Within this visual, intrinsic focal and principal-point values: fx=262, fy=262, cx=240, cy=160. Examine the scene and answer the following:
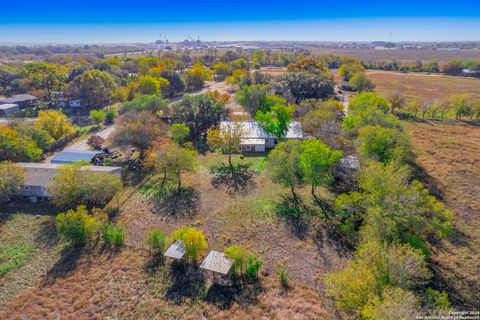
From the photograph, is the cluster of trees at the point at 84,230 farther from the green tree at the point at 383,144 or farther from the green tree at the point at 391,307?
the green tree at the point at 383,144

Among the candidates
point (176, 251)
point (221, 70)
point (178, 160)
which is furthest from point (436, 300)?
point (221, 70)

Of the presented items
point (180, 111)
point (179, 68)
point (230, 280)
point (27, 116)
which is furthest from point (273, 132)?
point (179, 68)

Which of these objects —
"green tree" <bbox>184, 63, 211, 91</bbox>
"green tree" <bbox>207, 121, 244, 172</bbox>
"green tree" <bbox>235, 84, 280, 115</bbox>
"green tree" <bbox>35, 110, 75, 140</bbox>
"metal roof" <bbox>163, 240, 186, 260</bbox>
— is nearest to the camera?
"metal roof" <bbox>163, 240, 186, 260</bbox>

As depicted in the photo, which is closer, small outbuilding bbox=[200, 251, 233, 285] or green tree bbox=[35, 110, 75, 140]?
small outbuilding bbox=[200, 251, 233, 285]

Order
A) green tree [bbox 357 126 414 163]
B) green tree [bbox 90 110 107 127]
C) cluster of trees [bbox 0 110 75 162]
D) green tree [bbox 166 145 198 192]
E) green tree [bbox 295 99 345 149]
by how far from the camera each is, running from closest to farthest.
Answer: green tree [bbox 357 126 414 163], green tree [bbox 166 145 198 192], green tree [bbox 295 99 345 149], cluster of trees [bbox 0 110 75 162], green tree [bbox 90 110 107 127]

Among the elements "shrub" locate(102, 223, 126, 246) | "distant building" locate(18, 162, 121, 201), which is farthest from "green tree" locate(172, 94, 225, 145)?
"shrub" locate(102, 223, 126, 246)

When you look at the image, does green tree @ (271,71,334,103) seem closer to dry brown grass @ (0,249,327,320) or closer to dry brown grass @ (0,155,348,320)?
dry brown grass @ (0,155,348,320)
